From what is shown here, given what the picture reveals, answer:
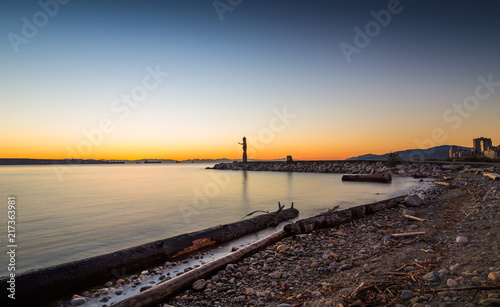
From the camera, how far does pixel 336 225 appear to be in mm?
7500

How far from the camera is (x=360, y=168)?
123 feet

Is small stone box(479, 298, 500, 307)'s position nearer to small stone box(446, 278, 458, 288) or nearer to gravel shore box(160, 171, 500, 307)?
gravel shore box(160, 171, 500, 307)

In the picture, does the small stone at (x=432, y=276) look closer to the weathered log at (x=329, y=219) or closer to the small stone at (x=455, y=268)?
the small stone at (x=455, y=268)

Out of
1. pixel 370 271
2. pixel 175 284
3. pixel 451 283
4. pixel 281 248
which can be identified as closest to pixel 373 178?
pixel 281 248

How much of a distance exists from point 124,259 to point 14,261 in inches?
143

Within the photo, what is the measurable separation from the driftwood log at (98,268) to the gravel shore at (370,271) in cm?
160

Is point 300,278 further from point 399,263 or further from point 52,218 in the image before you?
point 52,218

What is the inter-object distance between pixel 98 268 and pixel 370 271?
4.63 metres

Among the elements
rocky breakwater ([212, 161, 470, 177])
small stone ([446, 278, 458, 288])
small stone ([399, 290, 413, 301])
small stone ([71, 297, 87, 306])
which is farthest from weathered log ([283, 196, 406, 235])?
rocky breakwater ([212, 161, 470, 177])

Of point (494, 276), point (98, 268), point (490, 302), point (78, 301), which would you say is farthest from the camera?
point (98, 268)

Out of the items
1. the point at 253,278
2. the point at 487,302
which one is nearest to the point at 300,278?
the point at 253,278

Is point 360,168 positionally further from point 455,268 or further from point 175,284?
point 175,284

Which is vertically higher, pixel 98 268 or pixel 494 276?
pixel 494 276

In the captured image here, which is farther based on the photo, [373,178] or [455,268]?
[373,178]
